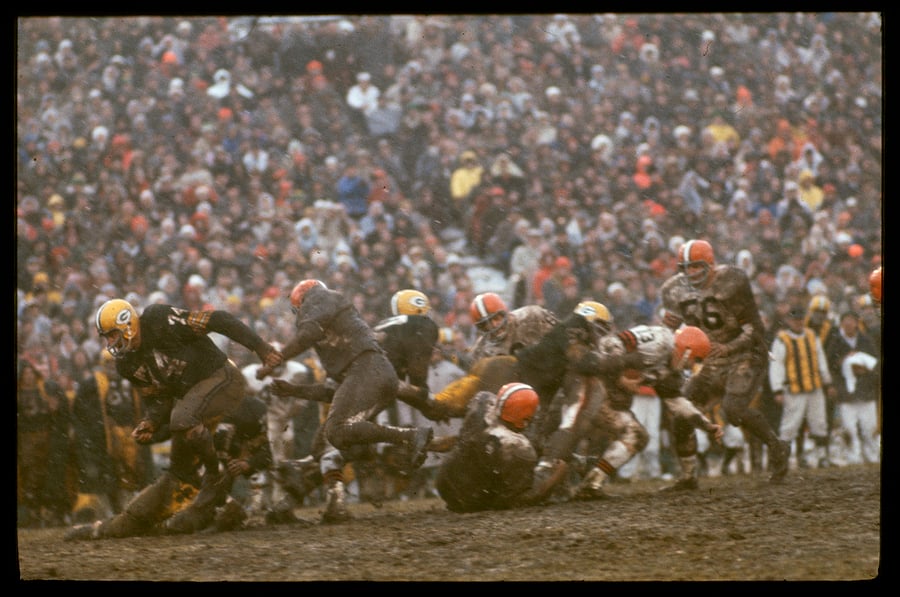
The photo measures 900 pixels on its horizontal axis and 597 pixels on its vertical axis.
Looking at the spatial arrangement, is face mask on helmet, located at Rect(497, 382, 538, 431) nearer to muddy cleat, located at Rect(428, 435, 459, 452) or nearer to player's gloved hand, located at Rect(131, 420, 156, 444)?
muddy cleat, located at Rect(428, 435, 459, 452)

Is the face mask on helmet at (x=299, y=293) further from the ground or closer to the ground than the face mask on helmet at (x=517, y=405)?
further from the ground

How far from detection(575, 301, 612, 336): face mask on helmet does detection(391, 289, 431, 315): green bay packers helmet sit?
123cm

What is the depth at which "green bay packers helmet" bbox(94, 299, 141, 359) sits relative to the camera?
855cm

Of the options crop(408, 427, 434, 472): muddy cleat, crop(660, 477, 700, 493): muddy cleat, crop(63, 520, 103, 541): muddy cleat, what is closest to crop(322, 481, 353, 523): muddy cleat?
crop(408, 427, 434, 472): muddy cleat

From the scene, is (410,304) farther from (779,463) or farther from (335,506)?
(779,463)

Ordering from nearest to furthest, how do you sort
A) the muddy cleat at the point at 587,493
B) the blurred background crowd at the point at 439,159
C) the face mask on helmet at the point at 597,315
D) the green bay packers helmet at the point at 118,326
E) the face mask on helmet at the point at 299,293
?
1. the green bay packers helmet at the point at 118,326
2. the face mask on helmet at the point at 299,293
3. the muddy cleat at the point at 587,493
4. the face mask on helmet at the point at 597,315
5. the blurred background crowd at the point at 439,159

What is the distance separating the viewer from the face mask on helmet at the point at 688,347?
32.0 feet

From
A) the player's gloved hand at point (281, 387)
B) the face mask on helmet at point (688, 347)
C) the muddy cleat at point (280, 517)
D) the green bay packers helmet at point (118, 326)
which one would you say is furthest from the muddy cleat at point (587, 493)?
the green bay packers helmet at point (118, 326)

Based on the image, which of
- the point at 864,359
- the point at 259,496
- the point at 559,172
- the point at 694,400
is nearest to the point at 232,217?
the point at 559,172

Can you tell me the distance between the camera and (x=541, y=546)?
26.0 ft

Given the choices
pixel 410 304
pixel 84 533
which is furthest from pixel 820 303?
pixel 84 533

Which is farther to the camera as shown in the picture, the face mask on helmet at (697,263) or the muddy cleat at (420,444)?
the face mask on helmet at (697,263)

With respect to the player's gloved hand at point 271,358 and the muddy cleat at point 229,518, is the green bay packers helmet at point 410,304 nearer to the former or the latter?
the player's gloved hand at point 271,358

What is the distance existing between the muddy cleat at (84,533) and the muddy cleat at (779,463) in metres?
5.20
